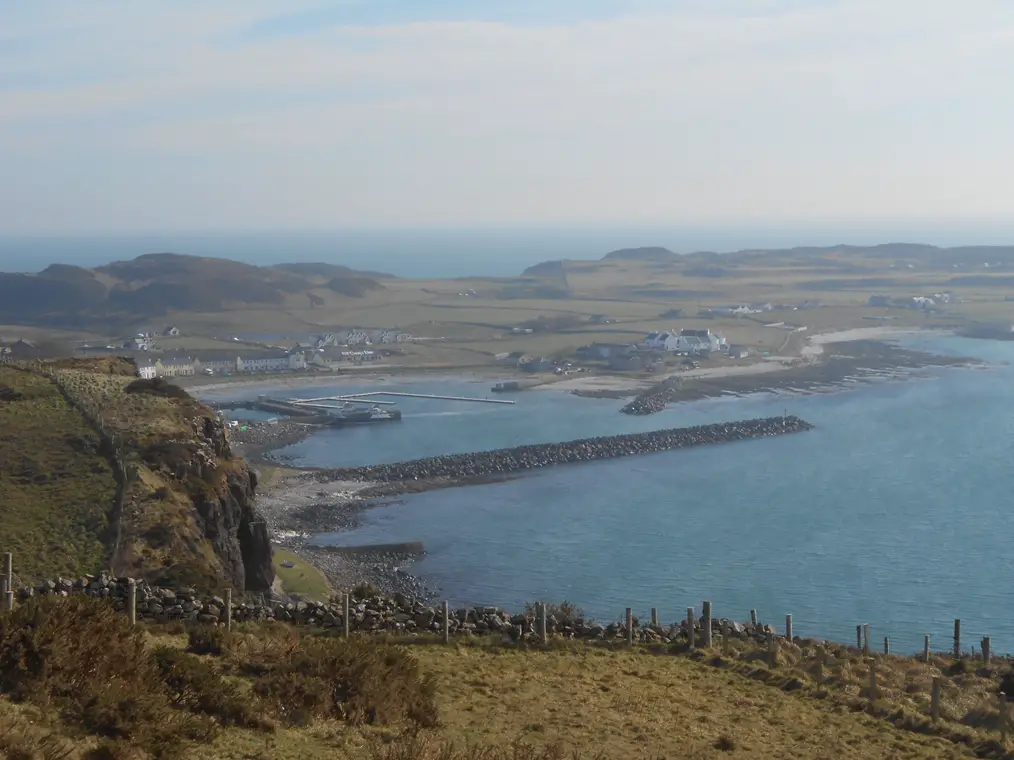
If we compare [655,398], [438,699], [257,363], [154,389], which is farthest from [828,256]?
[438,699]

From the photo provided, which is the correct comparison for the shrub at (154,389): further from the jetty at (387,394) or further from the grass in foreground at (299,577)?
the jetty at (387,394)

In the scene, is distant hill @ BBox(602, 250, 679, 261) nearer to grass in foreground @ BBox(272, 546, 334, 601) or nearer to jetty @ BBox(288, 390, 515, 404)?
jetty @ BBox(288, 390, 515, 404)

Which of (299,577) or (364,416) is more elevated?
(364,416)

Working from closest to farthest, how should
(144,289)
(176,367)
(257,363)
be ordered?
1. (176,367)
2. (257,363)
3. (144,289)

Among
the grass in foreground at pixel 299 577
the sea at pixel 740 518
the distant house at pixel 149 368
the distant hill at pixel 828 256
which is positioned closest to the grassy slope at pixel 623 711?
the sea at pixel 740 518

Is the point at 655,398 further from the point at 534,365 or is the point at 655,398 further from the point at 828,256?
the point at 828,256

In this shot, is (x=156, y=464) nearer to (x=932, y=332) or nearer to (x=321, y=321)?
(x=321, y=321)

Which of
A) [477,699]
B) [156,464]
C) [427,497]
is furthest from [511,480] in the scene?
[477,699]

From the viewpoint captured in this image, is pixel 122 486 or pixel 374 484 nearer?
pixel 122 486

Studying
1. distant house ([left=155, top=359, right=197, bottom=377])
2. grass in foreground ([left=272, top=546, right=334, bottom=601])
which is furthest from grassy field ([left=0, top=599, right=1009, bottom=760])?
distant house ([left=155, top=359, right=197, bottom=377])
